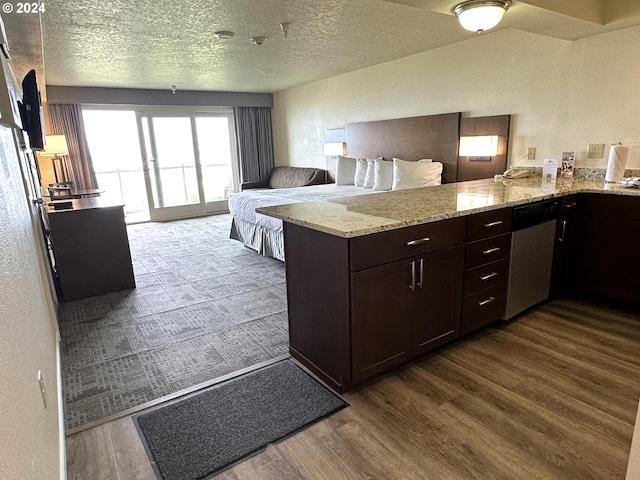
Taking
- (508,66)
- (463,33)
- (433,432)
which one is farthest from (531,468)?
(463,33)

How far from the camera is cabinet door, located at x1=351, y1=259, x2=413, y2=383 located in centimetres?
190

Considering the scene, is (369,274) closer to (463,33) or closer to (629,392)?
(629,392)

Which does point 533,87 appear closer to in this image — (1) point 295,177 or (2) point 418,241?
(2) point 418,241

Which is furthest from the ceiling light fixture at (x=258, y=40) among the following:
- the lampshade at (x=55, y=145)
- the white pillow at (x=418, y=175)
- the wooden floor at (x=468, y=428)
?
the lampshade at (x=55, y=145)

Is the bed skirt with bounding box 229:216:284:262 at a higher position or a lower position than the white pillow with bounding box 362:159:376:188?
lower

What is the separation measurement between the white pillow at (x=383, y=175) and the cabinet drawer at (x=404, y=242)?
2579mm

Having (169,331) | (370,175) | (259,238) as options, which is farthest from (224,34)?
(169,331)

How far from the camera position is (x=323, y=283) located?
202 cm

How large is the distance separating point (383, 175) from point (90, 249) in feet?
10.8

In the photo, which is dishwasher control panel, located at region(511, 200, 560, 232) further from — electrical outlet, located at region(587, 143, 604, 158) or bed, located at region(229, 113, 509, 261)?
bed, located at region(229, 113, 509, 261)

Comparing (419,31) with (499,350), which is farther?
(419,31)

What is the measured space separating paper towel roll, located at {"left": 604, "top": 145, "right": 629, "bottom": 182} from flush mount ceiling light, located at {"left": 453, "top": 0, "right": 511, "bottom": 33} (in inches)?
58.2

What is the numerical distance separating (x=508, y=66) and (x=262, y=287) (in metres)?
3.16

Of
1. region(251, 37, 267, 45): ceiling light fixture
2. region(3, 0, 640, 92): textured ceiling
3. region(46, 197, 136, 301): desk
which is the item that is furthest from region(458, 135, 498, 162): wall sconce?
region(46, 197, 136, 301): desk
